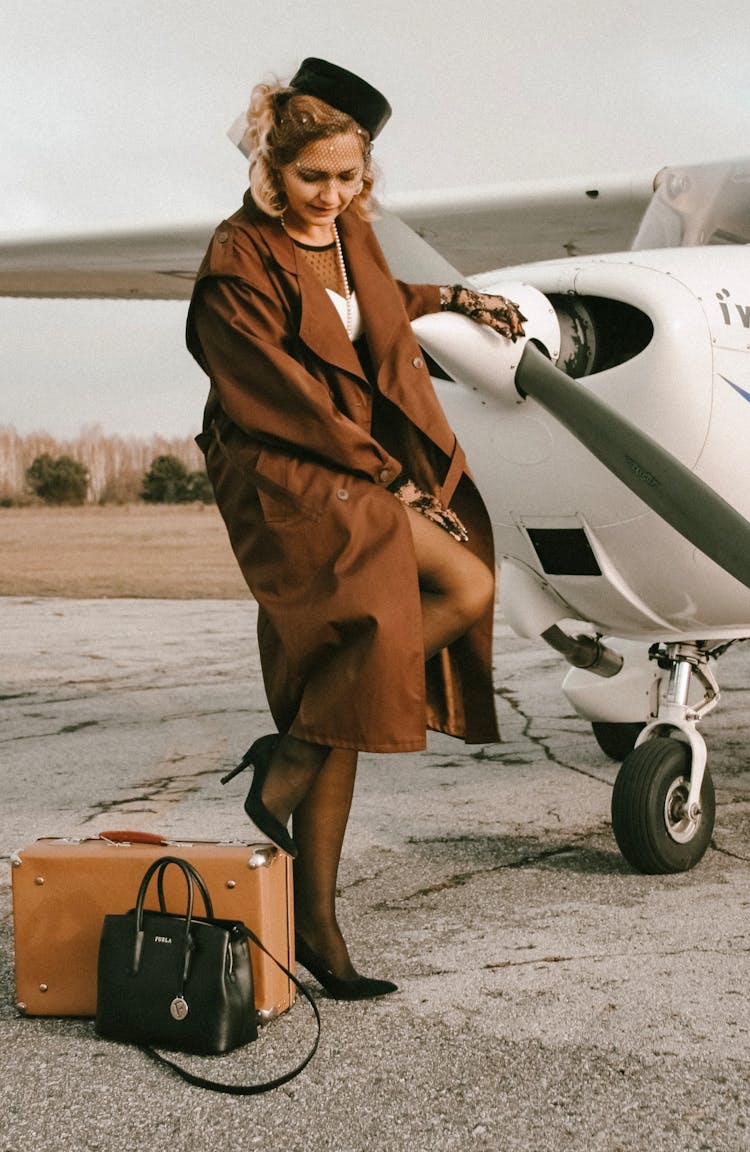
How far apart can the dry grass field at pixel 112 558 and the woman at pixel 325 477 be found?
11450mm

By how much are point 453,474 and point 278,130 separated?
71 cm

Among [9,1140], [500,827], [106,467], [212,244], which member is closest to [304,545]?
[212,244]

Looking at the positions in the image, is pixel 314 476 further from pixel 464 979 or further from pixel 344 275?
pixel 464 979

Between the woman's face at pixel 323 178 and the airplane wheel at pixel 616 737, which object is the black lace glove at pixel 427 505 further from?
the airplane wheel at pixel 616 737

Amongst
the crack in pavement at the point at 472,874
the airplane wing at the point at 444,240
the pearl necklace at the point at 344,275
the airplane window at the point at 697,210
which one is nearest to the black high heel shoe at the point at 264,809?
the crack in pavement at the point at 472,874

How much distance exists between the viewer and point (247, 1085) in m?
2.01

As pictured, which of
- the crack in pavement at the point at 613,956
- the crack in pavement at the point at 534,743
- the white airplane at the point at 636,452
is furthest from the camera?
the crack in pavement at the point at 534,743

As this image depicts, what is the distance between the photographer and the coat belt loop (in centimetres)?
248

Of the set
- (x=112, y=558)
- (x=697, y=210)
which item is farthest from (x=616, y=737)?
(x=112, y=558)

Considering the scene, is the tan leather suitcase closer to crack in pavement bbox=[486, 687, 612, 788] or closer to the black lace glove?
the black lace glove

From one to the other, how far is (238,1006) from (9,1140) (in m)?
0.42

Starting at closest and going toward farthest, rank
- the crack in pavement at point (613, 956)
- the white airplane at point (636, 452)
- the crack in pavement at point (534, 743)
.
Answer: the crack in pavement at point (613, 956)
the white airplane at point (636, 452)
the crack in pavement at point (534, 743)

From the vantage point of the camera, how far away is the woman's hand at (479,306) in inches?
106

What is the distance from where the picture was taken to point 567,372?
2986mm
